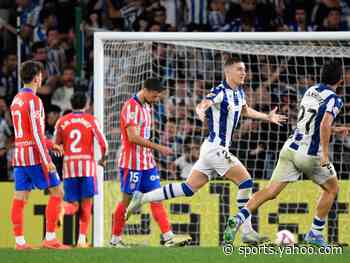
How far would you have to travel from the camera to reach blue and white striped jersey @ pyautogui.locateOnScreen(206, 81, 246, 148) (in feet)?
40.9

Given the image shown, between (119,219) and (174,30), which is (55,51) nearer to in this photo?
(174,30)

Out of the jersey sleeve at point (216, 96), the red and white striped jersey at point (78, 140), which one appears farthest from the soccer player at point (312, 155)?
the red and white striped jersey at point (78, 140)

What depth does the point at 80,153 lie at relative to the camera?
13.6m

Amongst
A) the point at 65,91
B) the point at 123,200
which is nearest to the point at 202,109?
the point at 123,200

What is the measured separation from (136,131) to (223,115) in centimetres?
152

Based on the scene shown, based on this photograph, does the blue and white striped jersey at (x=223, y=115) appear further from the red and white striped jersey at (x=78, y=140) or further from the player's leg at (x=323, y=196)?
the red and white striped jersey at (x=78, y=140)

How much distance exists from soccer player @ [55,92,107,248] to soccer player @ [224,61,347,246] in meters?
2.15

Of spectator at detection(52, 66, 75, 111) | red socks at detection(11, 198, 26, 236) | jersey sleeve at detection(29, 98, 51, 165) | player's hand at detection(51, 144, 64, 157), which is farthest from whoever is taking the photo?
spectator at detection(52, 66, 75, 111)

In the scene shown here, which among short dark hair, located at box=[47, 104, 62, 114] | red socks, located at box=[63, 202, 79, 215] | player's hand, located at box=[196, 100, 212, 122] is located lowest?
red socks, located at box=[63, 202, 79, 215]

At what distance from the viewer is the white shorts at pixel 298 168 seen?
480 inches

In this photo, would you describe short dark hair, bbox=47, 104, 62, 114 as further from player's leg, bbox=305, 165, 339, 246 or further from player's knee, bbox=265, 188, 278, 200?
player's leg, bbox=305, 165, 339, 246

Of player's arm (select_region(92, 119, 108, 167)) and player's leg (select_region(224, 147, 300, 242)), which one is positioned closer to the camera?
player's leg (select_region(224, 147, 300, 242))

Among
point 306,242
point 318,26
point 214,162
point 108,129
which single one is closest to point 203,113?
point 214,162

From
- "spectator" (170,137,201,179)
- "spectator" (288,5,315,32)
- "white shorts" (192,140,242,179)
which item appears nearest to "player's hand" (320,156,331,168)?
"white shorts" (192,140,242,179)
